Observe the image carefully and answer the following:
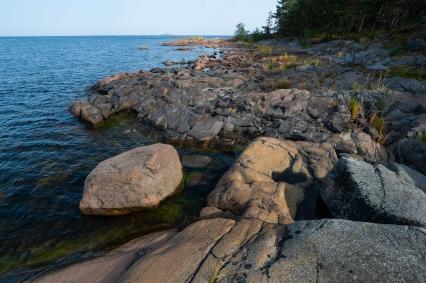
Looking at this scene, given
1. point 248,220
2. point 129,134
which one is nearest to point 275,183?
point 248,220

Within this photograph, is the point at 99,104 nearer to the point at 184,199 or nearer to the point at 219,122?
the point at 219,122

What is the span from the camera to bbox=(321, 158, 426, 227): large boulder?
21.4 feet

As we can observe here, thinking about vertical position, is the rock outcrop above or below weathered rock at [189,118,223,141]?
above

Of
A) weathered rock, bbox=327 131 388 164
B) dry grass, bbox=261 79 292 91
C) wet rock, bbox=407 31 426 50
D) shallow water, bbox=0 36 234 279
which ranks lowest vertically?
shallow water, bbox=0 36 234 279

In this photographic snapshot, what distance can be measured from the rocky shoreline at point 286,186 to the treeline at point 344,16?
33.2m

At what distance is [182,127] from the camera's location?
1692 centimetres

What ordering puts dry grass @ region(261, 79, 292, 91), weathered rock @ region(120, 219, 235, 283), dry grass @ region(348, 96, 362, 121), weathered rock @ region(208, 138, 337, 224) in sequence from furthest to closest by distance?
dry grass @ region(261, 79, 292, 91) → dry grass @ region(348, 96, 362, 121) → weathered rock @ region(208, 138, 337, 224) → weathered rock @ region(120, 219, 235, 283)

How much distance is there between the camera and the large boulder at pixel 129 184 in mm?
9797

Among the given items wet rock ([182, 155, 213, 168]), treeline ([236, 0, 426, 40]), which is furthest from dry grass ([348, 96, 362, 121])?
treeline ([236, 0, 426, 40])

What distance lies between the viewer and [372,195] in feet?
23.0

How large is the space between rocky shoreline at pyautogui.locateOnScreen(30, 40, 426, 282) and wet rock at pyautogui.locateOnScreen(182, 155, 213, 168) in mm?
1645

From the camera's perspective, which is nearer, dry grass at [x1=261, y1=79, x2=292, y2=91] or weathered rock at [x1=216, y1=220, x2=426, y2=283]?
→ weathered rock at [x1=216, y1=220, x2=426, y2=283]

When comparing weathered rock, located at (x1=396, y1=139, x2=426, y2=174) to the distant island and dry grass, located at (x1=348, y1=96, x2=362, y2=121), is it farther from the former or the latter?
dry grass, located at (x1=348, y1=96, x2=362, y2=121)

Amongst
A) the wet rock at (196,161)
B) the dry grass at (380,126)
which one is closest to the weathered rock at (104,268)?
the wet rock at (196,161)
